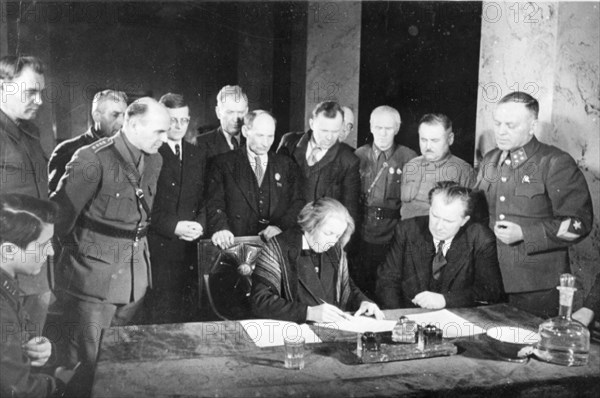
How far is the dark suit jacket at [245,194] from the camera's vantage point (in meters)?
3.09

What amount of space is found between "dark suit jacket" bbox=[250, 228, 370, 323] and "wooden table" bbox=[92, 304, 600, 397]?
15.0 inches

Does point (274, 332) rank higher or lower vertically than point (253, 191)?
lower

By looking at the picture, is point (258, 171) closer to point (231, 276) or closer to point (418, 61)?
point (231, 276)

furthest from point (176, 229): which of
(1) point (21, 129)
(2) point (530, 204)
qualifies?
(2) point (530, 204)

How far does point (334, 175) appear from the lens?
323 cm

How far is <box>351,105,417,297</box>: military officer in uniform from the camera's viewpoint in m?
3.22

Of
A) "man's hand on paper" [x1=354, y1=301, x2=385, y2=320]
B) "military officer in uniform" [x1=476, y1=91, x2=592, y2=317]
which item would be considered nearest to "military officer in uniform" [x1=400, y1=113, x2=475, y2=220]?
"military officer in uniform" [x1=476, y1=91, x2=592, y2=317]

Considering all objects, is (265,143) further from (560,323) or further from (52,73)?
(560,323)

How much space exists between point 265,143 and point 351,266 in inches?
28.3

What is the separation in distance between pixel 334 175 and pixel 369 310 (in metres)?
0.66

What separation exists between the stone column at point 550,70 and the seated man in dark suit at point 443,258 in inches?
17.3

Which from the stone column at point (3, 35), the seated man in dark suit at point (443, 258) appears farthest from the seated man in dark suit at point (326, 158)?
the stone column at point (3, 35)

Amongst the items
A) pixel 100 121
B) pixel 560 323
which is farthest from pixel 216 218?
pixel 560 323

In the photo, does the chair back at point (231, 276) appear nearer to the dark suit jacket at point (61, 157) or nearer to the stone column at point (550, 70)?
the dark suit jacket at point (61, 157)
